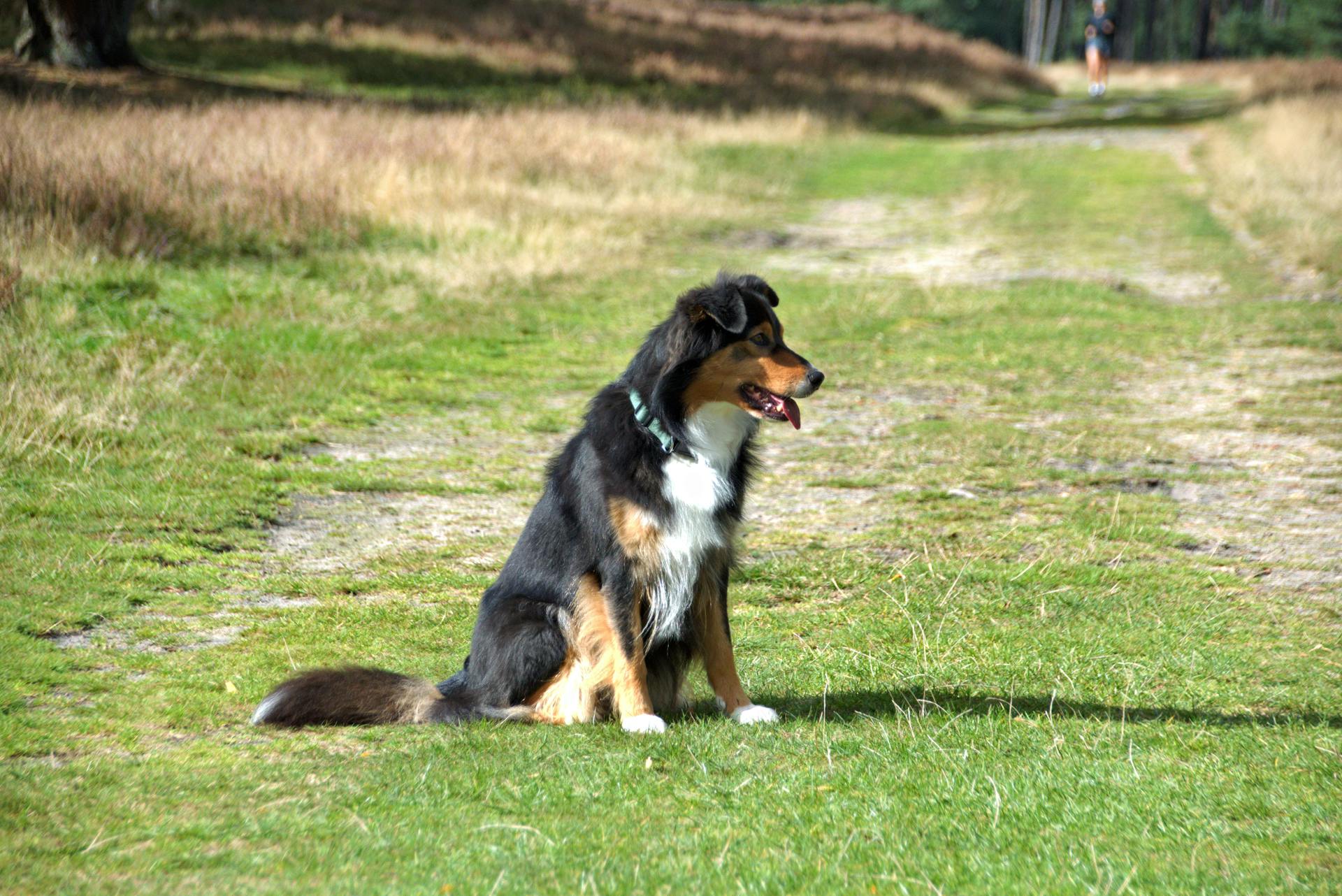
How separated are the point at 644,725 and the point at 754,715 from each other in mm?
439

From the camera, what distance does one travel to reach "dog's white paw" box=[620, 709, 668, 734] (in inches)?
187

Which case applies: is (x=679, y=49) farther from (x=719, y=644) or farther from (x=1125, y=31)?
(x=1125, y=31)

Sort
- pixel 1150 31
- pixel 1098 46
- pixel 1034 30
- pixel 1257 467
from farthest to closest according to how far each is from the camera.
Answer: pixel 1150 31
pixel 1034 30
pixel 1098 46
pixel 1257 467

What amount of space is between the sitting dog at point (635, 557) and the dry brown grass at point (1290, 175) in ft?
40.0

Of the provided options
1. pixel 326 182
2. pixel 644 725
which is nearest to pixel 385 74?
pixel 326 182

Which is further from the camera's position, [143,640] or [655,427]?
[143,640]

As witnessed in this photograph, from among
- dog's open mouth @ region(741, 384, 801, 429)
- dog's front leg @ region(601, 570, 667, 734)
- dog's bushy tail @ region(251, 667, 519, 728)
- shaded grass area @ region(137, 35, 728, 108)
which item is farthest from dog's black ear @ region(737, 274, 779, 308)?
shaded grass area @ region(137, 35, 728, 108)

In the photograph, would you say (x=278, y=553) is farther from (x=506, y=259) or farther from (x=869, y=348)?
(x=506, y=259)

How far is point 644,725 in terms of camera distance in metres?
4.78

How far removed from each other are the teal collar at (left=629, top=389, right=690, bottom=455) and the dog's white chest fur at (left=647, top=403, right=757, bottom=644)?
0.03 m

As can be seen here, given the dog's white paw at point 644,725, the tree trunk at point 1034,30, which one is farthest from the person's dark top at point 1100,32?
the dog's white paw at point 644,725

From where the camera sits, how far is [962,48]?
158 feet

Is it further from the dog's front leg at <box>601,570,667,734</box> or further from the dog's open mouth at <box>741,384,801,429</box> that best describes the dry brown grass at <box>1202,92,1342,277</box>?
the dog's front leg at <box>601,570,667,734</box>

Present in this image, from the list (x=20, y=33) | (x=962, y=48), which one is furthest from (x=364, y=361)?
(x=962, y=48)
